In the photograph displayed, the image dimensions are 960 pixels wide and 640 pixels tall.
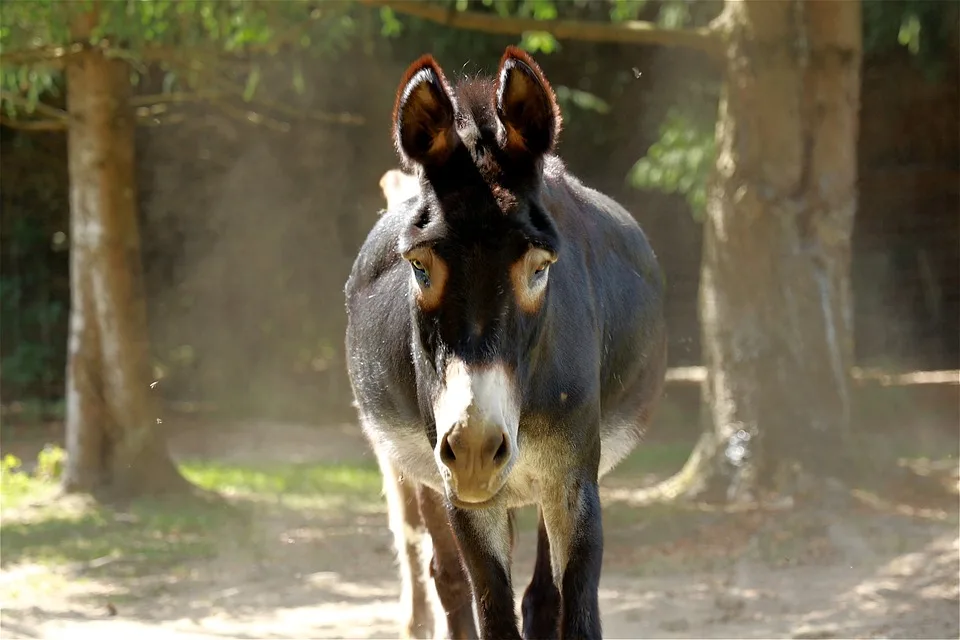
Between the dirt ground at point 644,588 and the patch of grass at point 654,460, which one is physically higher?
the patch of grass at point 654,460

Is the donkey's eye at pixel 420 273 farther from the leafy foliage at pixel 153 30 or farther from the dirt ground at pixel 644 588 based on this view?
the leafy foliage at pixel 153 30

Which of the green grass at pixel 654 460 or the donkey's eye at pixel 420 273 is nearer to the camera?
Result: the donkey's eye at pixel 420 273

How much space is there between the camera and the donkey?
318cm

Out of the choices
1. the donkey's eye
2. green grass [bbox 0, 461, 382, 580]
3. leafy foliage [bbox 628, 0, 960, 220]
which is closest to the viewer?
the donkey's eye

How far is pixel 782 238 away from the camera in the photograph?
8.95 metres

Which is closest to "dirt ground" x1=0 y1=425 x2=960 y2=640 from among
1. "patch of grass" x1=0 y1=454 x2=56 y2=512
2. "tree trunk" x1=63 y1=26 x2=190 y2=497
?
"tree trunk" x1=63 y1=26 x2=190 y2=497

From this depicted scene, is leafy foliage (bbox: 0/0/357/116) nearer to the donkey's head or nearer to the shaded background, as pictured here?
the shaded background

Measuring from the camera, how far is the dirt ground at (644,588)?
249 inches

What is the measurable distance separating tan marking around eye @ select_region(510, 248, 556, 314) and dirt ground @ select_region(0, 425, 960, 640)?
132 inches

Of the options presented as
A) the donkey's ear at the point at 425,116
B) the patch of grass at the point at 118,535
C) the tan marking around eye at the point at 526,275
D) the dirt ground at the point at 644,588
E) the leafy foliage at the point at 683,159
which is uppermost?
the leafy foliage at the point at 683,159

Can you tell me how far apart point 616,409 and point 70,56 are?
689 centimetres

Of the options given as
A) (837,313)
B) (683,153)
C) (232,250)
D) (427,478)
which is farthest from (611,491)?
(232,250)

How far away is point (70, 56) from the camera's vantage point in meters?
9.70

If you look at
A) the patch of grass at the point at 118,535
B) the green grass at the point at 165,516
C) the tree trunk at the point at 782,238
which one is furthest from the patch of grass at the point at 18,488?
the tree trunk at the point at 782,238
